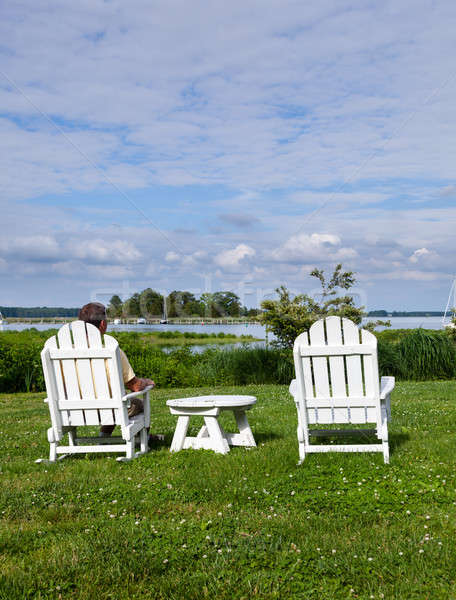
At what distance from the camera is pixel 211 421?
558 cm

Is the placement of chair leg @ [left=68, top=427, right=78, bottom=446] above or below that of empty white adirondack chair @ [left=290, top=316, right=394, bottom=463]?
below

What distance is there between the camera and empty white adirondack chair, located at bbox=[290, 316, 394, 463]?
511 centimetres

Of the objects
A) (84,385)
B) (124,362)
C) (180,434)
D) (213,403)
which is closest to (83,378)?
(84,385)

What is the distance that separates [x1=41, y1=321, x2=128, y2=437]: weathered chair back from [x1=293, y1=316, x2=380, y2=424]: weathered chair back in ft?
5.65

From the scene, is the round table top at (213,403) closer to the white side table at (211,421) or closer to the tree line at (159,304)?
the white side table at (211,421)

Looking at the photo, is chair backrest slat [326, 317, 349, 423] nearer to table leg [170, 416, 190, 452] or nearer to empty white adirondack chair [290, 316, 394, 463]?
empty white adirondack chair [290, 316, 394, 463]

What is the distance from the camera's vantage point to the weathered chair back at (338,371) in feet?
16.8

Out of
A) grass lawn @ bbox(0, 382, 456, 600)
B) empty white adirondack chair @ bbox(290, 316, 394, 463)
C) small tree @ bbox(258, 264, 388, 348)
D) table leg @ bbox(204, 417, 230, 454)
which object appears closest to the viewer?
grass lawn @ bbox(0, 382, 456, 600)

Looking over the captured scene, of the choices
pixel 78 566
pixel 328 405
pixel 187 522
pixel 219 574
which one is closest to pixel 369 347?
pixel 328 405

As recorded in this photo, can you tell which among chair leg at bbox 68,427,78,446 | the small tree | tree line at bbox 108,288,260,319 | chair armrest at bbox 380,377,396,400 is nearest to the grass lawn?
chair leg at bbox 68,427,78,446

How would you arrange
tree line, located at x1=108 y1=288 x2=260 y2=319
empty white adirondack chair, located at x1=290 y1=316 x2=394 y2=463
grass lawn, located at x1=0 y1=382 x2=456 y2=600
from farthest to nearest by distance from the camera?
1. tree line, located at x1=108 y1=288 x2=260 y2=319
2. empty white adirondack chair, located at x1=290 y1=316 x2=394 y2=463
3. grass lawn, located at x1=0 y1=382 x2=456 y2=600

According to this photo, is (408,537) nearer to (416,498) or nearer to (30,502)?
(416,498)

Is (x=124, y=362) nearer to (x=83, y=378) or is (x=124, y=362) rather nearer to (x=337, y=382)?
(x=83, y=378)

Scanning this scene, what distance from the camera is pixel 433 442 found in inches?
226
